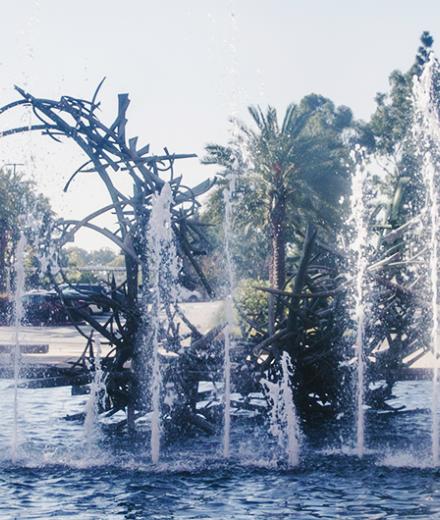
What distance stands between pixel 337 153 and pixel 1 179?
1704 centimetres

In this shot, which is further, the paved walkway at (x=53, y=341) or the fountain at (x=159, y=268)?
the paved walkway at (x=53, y=341)

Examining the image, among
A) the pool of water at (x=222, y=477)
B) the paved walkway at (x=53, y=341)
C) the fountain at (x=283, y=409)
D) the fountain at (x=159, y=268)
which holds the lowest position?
the pool of water at (x=222, y=477)

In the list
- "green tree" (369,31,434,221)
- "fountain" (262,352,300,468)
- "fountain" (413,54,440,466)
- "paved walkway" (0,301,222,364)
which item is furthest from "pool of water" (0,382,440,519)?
"green tree" (369,31,434,221)

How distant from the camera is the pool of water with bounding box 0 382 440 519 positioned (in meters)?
7.18

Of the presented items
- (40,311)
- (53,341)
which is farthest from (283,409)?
(40,311)

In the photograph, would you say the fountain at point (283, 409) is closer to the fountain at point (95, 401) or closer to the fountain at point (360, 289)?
Answer: the fountain at point (360, 289)

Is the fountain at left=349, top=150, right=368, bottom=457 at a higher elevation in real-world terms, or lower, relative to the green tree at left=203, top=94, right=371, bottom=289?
lower

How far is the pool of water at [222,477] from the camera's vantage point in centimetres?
718

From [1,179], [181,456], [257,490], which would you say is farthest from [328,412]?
[1,179]

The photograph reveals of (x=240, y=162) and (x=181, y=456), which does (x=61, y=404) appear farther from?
(x=240, y=162)

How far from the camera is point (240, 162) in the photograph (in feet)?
103

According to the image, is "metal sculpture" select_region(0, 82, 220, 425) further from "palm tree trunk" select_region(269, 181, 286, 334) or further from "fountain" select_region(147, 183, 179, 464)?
"palm tree trunk" select_region(269, 181, 286, 334)

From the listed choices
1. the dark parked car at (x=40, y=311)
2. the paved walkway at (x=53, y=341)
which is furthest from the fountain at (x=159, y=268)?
the dark parked car at (x=40, y=311)

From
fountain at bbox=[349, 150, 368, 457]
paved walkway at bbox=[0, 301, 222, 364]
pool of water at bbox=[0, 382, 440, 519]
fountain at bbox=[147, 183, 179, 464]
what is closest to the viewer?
pool of water at bbox=[0, 382, 440, 519]
